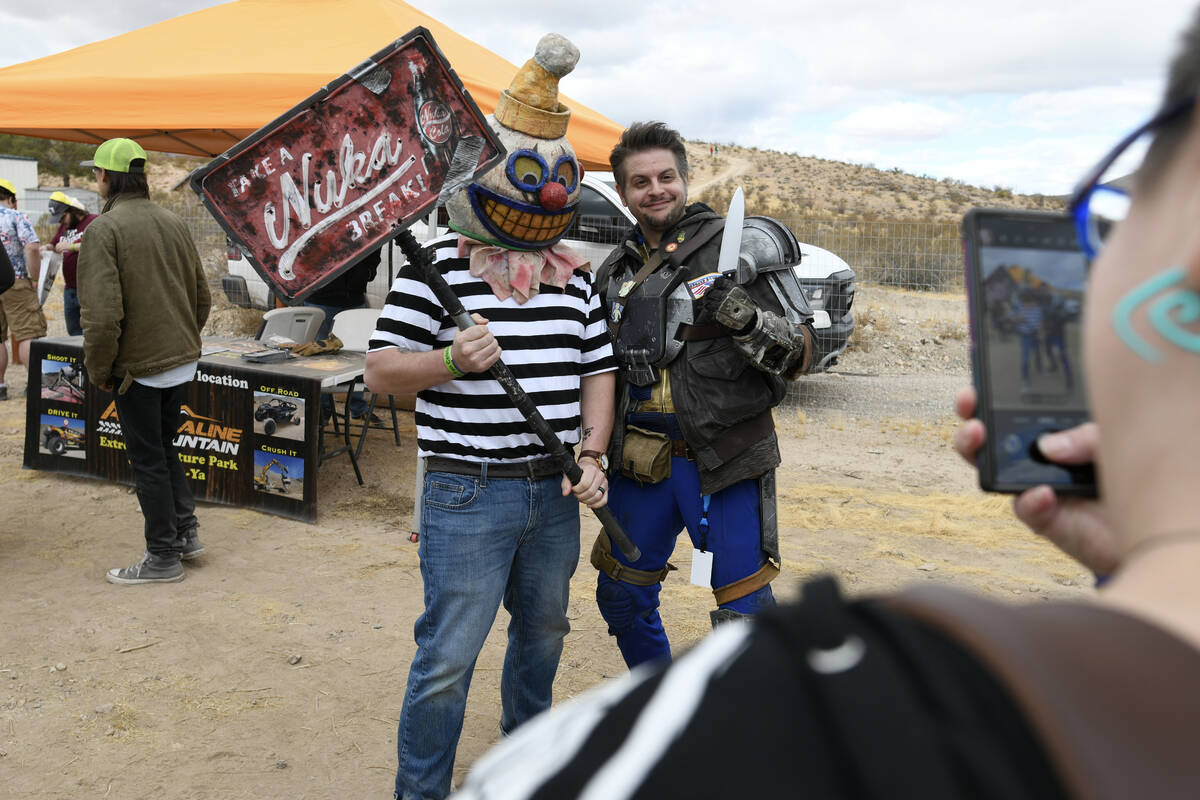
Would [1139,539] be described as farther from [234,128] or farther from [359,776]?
[234,128]

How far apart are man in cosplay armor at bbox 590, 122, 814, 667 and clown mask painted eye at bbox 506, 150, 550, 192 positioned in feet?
1.37

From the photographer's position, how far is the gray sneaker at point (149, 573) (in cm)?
449

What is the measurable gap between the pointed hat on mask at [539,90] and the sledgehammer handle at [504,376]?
1.79ft

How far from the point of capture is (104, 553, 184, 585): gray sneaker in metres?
4.49

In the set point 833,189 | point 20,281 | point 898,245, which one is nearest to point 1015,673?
point 20,281

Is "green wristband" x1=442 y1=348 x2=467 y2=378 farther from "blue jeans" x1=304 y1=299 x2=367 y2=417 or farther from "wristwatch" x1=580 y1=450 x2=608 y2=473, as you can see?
"blue jeans" x1=304 y1=299 x2=367 y2=417

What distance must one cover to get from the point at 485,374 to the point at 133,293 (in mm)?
2615

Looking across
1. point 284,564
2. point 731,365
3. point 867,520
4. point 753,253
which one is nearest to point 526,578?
point 731,365

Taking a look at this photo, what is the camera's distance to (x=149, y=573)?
14.8 feet

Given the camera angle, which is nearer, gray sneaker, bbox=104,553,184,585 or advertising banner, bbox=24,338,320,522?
gray sneaker, bbox=104,553,184,585

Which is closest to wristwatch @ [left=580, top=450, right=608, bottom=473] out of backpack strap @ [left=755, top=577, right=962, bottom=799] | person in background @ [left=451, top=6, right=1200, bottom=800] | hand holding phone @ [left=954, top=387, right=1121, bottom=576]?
hand holding phone @ [left=954, top=387, right=1121, bottom=576]

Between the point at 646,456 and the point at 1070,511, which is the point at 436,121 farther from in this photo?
the point at 1070,511

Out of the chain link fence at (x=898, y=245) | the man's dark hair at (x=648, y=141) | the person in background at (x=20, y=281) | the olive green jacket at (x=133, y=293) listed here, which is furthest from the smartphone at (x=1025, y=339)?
the chain link fence at (x=898, y=245)

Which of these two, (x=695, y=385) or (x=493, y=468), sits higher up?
(x=695, y=385)
